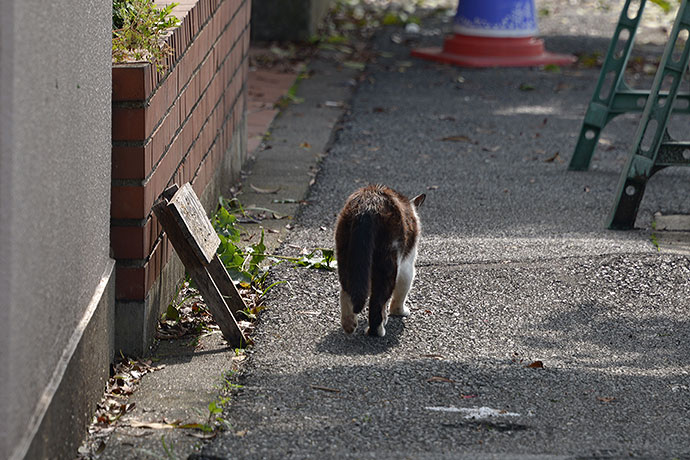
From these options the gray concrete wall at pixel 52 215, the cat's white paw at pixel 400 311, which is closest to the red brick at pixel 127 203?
the gray concrete wall at pixel 52 215

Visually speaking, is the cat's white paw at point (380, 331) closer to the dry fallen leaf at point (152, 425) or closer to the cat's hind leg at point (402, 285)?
the cat's hind leg at point (402, 285)

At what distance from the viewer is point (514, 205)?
21.5 feet

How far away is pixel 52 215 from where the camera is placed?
2711 millimetres

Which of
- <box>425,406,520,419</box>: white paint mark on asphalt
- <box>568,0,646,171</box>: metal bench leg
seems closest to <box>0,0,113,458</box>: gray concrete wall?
<box>425,406,520,419</box>: white paint mark on asphalt

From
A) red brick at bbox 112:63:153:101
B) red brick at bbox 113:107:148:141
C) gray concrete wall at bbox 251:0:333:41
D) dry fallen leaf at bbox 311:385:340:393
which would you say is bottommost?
gray concrete wall at bbox 251:0:333:41

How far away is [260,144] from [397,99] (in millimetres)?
2195

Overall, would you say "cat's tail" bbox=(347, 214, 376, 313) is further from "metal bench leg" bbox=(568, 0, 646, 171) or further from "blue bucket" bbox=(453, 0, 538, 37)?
"blue bucket" bbox=(453, 0, 538, 37)

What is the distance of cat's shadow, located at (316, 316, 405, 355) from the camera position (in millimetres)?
4121

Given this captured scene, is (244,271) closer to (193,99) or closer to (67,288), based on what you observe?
(193,99)

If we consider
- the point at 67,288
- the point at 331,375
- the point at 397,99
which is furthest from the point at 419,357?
the point at 397,99

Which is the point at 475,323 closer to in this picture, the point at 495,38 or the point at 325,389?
the point at 325,389

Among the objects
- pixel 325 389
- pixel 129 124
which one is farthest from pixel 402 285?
pixel 129 124

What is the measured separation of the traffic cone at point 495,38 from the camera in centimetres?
1105

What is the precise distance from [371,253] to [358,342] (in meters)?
0.45
